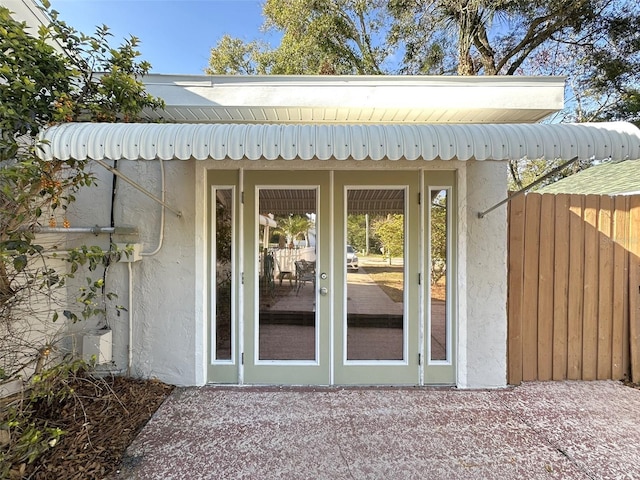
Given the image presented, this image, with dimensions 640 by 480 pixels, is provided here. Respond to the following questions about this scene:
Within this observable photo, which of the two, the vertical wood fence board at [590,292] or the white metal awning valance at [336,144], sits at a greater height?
the white metal awning valance at [336,144]

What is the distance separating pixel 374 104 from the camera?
13.1ft

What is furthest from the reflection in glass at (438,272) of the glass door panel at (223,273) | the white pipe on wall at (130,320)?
the white pipe on wall at (130,320)

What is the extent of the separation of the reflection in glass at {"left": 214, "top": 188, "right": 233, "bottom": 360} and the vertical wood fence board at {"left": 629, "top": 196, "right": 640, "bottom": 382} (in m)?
5.20

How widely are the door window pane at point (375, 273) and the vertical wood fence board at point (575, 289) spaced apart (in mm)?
2206

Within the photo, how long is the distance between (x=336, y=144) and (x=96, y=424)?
11.8 ft

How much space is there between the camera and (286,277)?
4.24 meters

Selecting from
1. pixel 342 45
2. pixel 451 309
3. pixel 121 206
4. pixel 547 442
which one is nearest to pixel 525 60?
pixel 342 45

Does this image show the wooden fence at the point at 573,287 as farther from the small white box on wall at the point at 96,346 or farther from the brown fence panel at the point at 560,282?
the small white box on wall at the point at 96,346

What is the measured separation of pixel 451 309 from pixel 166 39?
8166mm

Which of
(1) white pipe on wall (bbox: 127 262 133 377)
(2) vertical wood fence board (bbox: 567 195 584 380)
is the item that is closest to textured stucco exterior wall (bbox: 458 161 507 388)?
(2) vertical wood fence board (bbox: 567 195 584 380)

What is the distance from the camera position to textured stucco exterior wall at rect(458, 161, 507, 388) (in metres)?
4.11

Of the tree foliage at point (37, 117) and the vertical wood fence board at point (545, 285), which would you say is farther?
the vertical wood fence board at point (545, 285)

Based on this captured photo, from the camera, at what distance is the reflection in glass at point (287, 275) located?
4.19m

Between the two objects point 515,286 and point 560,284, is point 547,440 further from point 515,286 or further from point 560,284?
point 560,284
